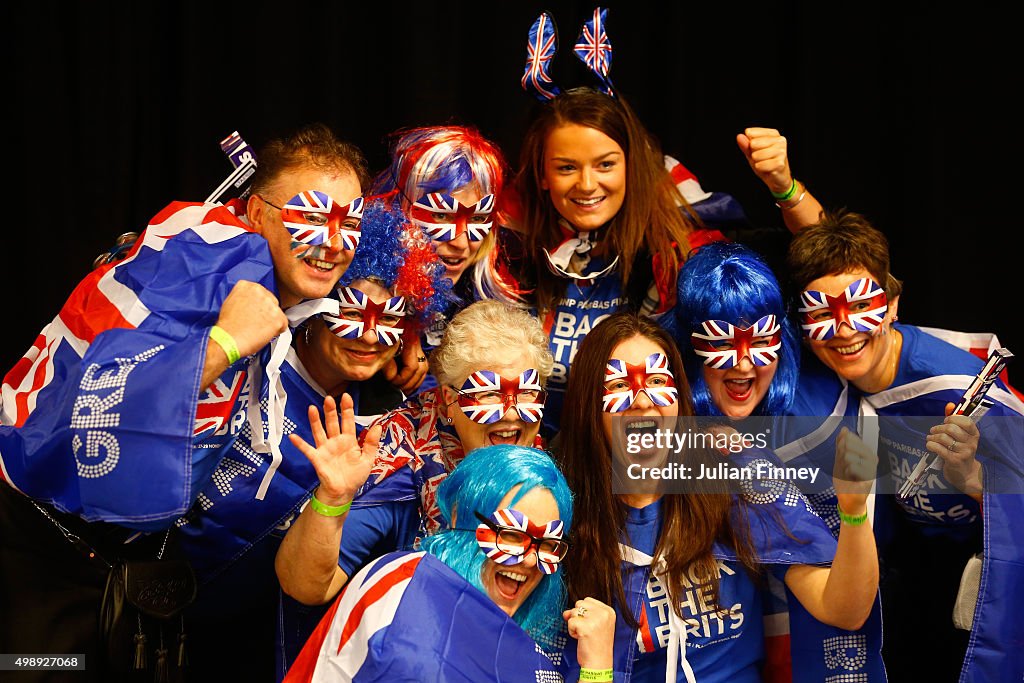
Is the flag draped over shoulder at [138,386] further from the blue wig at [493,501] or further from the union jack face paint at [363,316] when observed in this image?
the blue wig at [493,501]

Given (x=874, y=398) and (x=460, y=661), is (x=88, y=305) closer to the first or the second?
(x=460, y=661)

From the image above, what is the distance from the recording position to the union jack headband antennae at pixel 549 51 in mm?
3166

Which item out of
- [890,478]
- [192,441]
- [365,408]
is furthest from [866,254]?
[192,441]

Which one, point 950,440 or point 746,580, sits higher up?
point 950,440

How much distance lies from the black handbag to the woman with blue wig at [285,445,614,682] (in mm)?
506

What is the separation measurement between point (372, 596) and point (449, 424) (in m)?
0.83

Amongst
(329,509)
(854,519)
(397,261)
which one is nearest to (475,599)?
(329,509)

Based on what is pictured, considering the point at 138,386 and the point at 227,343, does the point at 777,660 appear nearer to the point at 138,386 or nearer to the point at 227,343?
the point at 227,343

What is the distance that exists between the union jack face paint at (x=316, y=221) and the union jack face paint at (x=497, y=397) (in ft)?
1.45

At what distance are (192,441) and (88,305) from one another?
44cm

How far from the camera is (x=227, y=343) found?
2.23 metres

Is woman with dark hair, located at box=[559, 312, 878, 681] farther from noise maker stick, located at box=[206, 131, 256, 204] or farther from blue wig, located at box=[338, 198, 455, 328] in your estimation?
noise maker stick, located at box=[206, 131, 256, 204]

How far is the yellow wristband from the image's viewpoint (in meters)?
2.22

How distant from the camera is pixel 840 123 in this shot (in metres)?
3.66
